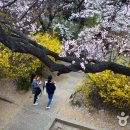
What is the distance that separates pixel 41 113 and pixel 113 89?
2.51 meters

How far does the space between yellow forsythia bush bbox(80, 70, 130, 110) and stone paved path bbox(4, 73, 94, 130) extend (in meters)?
1.43

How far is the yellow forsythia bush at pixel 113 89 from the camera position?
12.2m

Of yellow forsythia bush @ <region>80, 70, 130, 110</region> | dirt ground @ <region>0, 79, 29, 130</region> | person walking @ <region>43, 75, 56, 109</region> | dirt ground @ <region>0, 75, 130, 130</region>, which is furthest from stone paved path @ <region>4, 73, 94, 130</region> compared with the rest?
yellow forsythia bush @ <region>80, 70, 130, 110</region>

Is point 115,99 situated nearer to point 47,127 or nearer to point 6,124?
point 47,127

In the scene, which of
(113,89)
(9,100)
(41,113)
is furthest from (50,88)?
(113,89)

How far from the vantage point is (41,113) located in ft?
40.8

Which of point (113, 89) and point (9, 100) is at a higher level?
point (113, 89)

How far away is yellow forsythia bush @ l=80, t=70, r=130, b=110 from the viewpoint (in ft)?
40.0

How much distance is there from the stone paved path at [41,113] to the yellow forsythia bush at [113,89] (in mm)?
1430

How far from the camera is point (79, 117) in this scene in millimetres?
12328

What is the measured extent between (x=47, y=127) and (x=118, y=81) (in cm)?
276

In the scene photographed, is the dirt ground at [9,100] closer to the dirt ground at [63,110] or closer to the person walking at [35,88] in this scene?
the dirt ground at [63,110]

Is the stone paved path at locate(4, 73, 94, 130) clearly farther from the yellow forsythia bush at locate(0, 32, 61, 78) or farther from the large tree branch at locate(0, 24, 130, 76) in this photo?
the large tree branch at locate(0, 24, 130, 76)

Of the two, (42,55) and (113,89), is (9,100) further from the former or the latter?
(42,55)
